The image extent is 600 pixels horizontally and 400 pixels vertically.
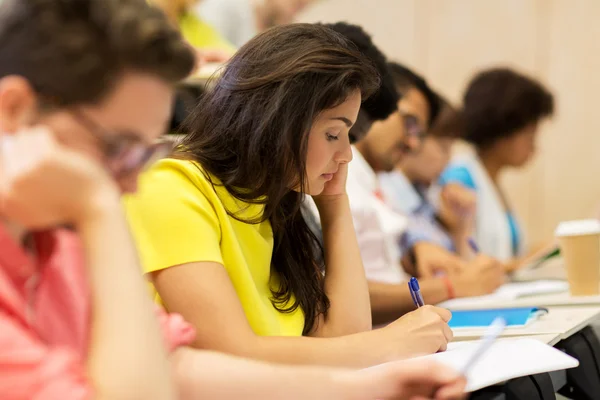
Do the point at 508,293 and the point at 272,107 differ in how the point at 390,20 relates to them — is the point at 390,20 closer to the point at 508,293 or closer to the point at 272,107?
the point at 508,293

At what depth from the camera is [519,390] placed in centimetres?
100

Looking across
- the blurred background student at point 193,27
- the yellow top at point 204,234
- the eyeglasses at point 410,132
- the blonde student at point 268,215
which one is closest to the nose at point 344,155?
the blonde student at point 268,215

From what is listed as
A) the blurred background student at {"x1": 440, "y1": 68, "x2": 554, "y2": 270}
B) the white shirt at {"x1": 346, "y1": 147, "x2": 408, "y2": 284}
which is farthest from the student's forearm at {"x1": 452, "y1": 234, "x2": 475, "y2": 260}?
the white shirt at {"x1": 346, "y1": 147, "x2": 408, "y2": 284}

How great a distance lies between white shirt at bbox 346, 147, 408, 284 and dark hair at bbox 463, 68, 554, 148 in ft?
4.45

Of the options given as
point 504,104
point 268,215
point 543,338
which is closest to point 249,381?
point 268,215

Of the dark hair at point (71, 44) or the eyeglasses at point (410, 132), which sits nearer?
the dark hair at point (71, 44)

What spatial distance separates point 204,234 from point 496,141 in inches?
98.4

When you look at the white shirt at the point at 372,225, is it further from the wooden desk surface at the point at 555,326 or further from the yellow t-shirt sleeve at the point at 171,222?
the yellow t-shirt sleeve at the point at 171,222

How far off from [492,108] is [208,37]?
129cm

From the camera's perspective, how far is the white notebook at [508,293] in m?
1.79

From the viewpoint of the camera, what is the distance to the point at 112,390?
0.63 metres

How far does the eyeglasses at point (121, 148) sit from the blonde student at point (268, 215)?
1.15ft

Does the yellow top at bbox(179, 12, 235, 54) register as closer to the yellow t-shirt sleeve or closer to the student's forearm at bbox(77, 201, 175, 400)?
the yellow t-shirt sleeve

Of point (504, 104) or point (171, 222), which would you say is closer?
point (171, 222)
